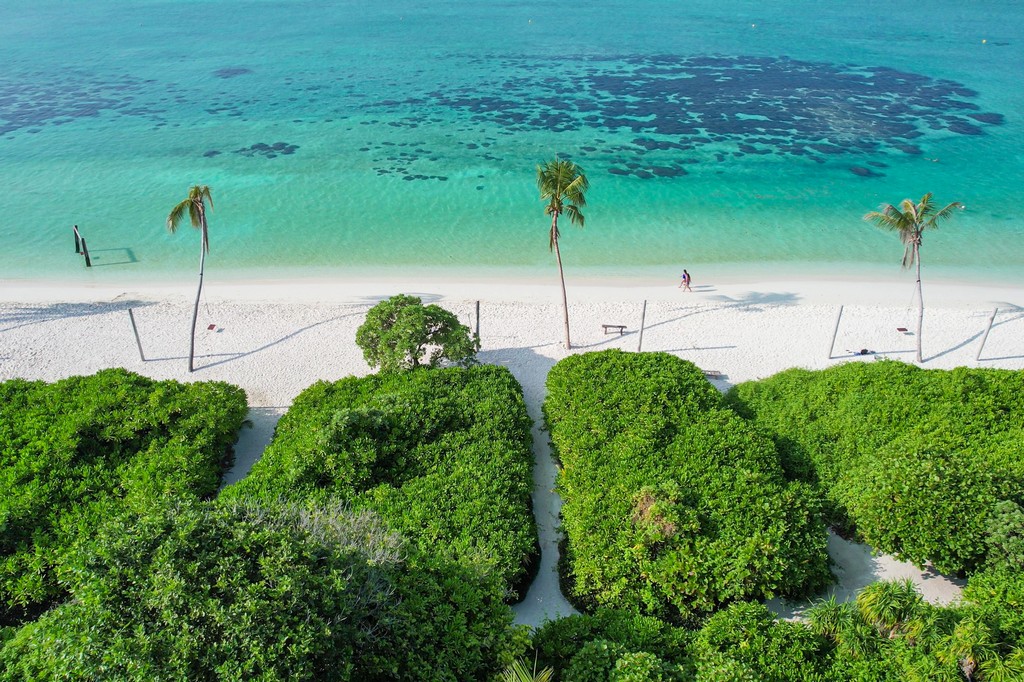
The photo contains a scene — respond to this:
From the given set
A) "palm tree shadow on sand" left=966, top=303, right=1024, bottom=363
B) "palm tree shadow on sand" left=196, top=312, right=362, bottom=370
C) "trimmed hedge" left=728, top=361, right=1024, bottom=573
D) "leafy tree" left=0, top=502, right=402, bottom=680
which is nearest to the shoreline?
"palm tree shadow on sand" left=966, top=303, right=1024, bottom=363

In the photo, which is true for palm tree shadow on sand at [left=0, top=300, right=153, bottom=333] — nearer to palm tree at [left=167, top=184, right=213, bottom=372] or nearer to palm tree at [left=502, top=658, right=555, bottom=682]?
palm tree at [left=167, top=184, right=213, bottom=372]

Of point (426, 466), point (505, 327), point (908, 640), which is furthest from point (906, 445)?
point (505, 327)

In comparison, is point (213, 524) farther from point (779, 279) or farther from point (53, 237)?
point (53, 237)

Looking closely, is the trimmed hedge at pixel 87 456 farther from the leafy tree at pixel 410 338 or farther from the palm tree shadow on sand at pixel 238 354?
the leafy tree at pixel 410 338

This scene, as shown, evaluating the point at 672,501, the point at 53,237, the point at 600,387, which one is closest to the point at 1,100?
the point at 53,237

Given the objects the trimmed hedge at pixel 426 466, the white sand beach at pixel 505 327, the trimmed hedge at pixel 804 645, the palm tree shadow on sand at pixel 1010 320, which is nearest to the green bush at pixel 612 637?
the trimmed hedge at pixel 804 645
